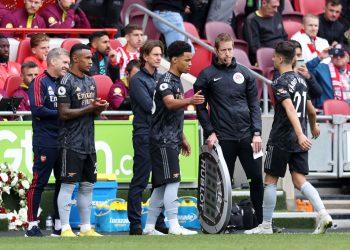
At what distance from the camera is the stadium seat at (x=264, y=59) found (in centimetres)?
2056

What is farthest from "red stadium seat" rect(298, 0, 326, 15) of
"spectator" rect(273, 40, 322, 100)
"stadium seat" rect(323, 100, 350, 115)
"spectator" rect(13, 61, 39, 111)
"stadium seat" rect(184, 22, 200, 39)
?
"spectator" rect(13, 61, 39, 111)

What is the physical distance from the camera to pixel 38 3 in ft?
63.6

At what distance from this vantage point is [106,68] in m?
18.8

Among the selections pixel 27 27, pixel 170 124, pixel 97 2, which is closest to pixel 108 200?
pixel 170 124

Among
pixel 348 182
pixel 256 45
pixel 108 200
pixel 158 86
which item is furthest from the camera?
pixel 256 45

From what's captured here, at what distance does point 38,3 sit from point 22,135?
300 cm

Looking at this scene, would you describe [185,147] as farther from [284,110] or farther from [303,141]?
[303,141]

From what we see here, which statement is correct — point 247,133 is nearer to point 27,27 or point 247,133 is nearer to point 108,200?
point 108,200

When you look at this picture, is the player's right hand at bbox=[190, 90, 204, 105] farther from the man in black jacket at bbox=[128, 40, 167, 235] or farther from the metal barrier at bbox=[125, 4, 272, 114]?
the metal barrier at bbox=[125, 4, 272, 114]

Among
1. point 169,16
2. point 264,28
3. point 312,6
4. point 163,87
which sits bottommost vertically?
point 163,87

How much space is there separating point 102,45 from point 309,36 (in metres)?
3.96

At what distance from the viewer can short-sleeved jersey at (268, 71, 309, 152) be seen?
14609mm

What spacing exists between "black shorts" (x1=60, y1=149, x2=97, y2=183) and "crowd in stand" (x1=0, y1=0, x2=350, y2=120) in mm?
2807

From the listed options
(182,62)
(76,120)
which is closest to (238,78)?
(182,62)
